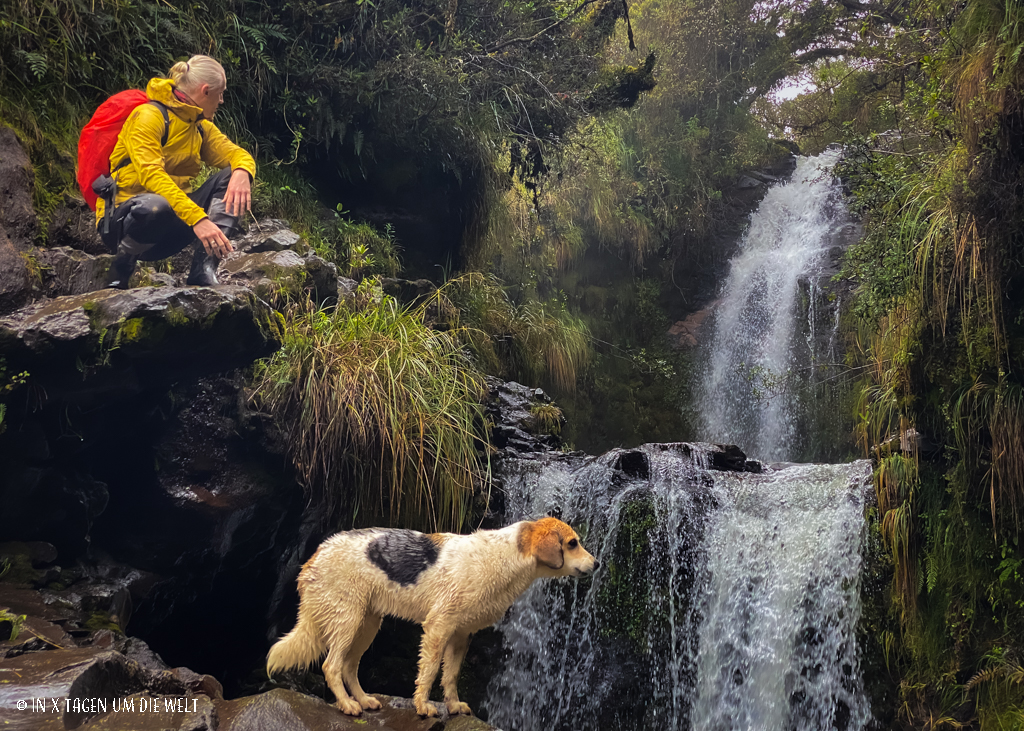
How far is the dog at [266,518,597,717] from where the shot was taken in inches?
116

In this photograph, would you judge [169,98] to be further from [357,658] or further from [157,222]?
[357,658]

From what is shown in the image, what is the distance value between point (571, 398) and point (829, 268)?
16.7ft

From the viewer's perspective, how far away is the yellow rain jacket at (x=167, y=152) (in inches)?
174

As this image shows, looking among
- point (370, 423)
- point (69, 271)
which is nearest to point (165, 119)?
point (69, 271)

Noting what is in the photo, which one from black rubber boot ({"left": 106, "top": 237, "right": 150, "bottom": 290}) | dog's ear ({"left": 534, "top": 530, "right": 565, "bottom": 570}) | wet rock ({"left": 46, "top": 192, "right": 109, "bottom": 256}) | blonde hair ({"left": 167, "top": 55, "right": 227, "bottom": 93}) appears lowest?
dog's ear ({"left": 534, "top": 530, "right": 565, "bottom": 570})

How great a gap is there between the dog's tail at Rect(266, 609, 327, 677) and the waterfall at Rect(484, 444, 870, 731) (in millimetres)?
2241

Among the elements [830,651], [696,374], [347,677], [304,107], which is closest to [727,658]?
[830,651]

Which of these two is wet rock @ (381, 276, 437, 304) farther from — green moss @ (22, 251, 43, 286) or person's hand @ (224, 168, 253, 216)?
green moss @ (22, 251, 43, 286)

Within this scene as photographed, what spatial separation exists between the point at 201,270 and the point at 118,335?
43.6 inches

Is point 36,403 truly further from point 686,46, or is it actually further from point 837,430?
point 686,46

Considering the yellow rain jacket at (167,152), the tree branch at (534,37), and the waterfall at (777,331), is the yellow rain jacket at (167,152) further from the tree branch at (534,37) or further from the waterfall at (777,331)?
the waterfall at (777,331)

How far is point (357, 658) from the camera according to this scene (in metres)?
3.13

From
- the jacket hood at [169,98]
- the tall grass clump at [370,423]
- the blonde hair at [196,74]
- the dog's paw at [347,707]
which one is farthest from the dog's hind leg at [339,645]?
the blonde hair at [196,74]

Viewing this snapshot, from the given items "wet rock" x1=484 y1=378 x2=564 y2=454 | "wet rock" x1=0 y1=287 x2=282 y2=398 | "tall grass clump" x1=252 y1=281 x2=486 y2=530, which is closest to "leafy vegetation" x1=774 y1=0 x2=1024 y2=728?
"wet rock" x1=484 y1=378 x2=564 y2=454
